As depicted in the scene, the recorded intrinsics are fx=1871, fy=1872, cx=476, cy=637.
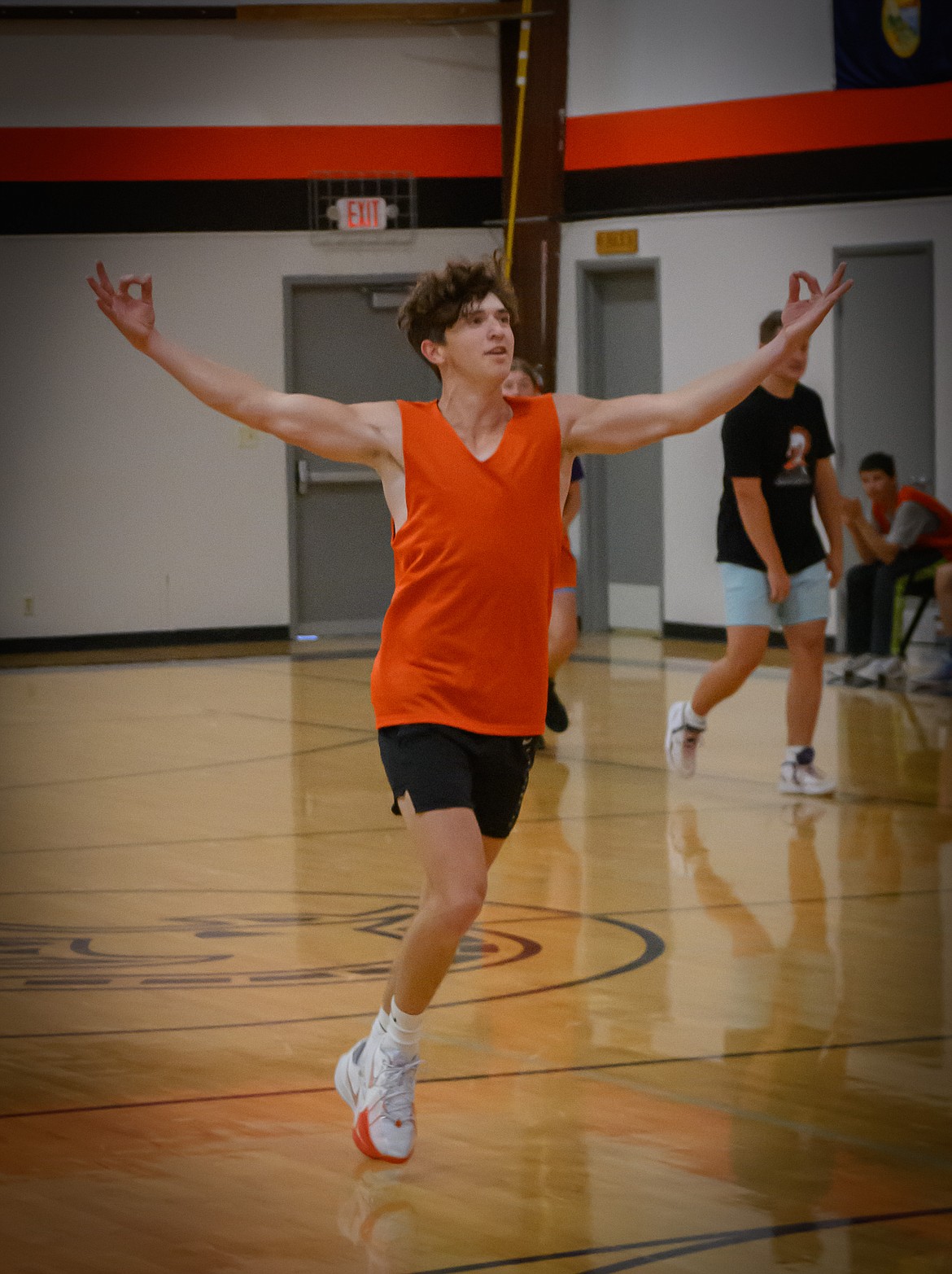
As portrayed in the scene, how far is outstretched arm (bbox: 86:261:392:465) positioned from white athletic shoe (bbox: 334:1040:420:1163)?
1168mm

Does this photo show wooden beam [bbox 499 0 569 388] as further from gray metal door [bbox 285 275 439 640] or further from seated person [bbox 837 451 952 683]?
seated person [bbox 837 451 952 683]

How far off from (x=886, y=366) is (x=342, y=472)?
13.7 ft

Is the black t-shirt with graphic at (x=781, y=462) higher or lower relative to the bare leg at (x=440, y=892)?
higher

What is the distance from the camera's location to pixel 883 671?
10938 millimetres

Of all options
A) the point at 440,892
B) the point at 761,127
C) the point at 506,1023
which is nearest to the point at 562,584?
the point at 506,1023

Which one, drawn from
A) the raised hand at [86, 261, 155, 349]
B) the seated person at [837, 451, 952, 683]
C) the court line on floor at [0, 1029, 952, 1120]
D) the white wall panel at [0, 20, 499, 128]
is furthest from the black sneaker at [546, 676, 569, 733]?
the white wall panel at [0, 20, 499, 128]

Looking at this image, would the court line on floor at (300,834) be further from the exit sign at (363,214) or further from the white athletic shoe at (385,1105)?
the exit sign at (363,214)

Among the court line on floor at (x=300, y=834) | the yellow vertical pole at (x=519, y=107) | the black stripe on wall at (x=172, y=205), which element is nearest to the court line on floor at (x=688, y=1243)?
the court line on floor at (x=300, y=834)

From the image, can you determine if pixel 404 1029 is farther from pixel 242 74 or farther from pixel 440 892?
pixel 242 74

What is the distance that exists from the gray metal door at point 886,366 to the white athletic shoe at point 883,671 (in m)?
1.36

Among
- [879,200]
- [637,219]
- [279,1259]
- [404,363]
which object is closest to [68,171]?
[404,363]

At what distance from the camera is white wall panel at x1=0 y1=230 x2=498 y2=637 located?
13.5m

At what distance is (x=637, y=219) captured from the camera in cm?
1344

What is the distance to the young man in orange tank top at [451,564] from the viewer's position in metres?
3.54
